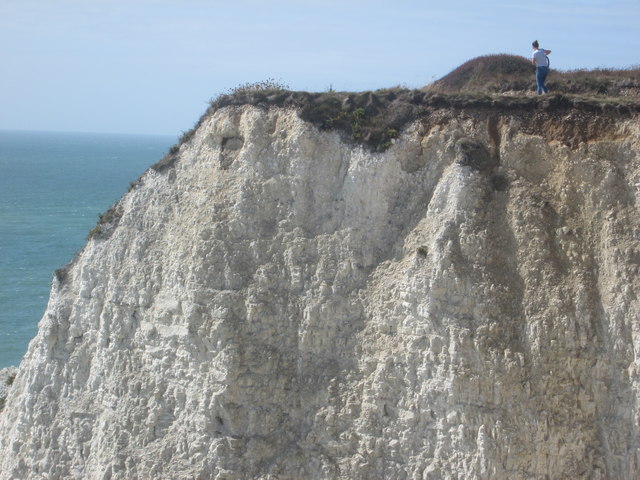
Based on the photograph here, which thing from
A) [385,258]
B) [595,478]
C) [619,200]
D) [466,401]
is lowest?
[595,478]

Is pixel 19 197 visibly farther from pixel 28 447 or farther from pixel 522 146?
pixel 522 146

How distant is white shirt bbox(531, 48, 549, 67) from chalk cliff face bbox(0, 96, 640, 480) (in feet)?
10.5

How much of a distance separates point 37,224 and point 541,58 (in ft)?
217

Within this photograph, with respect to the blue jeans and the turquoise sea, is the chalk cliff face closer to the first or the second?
the blue jeans

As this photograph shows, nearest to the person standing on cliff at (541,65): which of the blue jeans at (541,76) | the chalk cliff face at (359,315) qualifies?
the blue jeans at (541,76)

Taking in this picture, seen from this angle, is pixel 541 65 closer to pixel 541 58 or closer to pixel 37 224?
pixel 541 58

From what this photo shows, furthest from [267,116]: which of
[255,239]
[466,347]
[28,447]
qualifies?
[28,447]

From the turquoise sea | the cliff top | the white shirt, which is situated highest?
the white shirt

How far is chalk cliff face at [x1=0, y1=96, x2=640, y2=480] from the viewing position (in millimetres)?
19156

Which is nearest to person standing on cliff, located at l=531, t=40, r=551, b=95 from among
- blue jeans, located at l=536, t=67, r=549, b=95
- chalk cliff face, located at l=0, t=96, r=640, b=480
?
blue jeans, located at l=536, t=67, r=549, b=95

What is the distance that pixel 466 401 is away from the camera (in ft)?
63.4

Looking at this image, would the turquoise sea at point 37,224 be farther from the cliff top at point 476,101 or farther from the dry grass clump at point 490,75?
the dry grass clump at point 490,75

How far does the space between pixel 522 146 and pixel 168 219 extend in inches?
430

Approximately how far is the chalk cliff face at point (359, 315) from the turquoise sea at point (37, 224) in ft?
77.6
